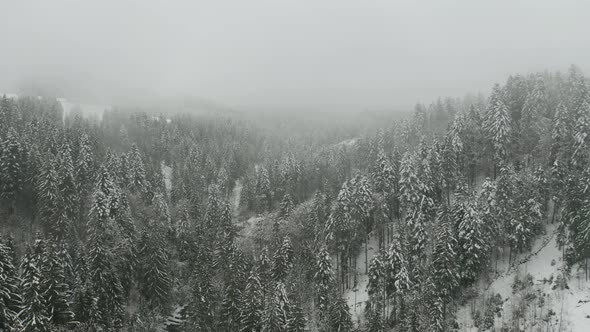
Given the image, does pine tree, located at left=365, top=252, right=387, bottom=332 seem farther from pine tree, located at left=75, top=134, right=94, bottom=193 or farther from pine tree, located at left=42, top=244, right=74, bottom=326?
pine tree, located at left=75, top=134, right=94, bottom=193

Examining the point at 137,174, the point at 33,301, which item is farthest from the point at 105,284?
the point at 137,174

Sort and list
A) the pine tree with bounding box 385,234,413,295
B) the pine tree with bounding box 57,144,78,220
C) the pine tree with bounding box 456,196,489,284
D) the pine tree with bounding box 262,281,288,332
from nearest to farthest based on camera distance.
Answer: the pine tree with bounding box 262,281,288,332
the pine tree with bounding box 385,234,413,295
the pine tree with bounding box 456,196,489,284
the pine tree with bounding box 57,144,78,220

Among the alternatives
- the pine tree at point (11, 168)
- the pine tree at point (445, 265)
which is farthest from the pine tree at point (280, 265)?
the pine tree at point (11, 168)

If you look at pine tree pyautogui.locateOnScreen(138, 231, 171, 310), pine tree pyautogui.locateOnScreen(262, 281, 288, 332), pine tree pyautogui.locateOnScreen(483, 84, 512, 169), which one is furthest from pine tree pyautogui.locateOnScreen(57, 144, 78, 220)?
pine tree pyautogui.locateOnScreen(483, 84, 512, 169)

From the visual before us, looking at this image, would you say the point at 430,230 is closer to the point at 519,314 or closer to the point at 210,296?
the point at 519,314

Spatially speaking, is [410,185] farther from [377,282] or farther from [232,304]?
[232,304]

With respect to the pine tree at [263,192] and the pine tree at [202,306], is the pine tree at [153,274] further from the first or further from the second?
the pine tree at [263,192]
